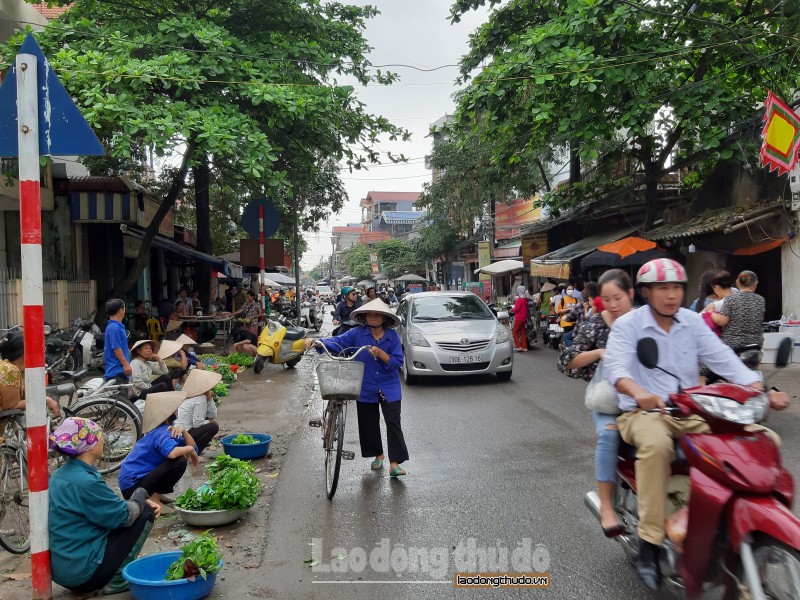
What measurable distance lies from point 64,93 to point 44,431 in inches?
73.1

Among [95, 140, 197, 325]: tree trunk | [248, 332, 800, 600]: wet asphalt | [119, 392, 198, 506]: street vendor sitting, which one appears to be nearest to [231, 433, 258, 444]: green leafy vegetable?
[248, 332, 800, 600]: wet asphalt

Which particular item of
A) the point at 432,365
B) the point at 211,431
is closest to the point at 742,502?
the point at 211,431

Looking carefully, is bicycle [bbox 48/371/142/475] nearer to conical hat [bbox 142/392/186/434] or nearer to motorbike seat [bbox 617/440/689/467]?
conical hat [bbox 142/392/186/434]

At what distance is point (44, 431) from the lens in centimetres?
Result: 380

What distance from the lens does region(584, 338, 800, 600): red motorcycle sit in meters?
2.93

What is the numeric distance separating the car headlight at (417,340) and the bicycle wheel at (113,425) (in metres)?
5.48

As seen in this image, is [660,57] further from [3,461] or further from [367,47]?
[3,461]

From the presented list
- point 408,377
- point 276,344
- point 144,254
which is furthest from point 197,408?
point 144,254

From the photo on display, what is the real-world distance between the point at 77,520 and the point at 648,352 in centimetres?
317

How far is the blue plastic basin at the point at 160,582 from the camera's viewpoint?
3818 millimetres

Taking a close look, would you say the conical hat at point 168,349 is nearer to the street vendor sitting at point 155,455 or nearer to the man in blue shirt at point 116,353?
the man in blue shirt at point 116,353

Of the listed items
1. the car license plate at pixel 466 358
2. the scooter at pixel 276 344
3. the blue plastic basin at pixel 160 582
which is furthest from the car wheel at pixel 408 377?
the blue plastic basin at pixel 160 582

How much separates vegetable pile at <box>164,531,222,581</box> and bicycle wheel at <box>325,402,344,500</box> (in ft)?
5.90

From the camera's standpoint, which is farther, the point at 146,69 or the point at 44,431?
the point at 146,69
